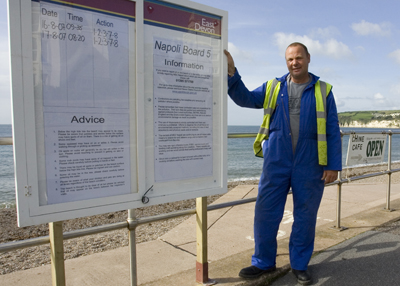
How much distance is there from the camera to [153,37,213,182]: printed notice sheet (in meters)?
2.21

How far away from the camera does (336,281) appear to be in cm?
291

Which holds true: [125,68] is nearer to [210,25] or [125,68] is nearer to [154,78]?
[154,78]

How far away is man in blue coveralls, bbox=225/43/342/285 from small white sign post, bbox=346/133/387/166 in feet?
6.01

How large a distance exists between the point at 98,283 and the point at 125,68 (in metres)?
1.98

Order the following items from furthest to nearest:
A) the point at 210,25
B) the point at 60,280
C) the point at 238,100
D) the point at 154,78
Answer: the point at 238,100, the point at 210,25, the point at 154,78, the point at 60,280

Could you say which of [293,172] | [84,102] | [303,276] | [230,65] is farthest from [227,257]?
→ [84,102]

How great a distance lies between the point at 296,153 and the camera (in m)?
2.88

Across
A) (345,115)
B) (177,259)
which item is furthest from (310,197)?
(345,115)

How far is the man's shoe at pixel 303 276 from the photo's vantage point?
9.34ft

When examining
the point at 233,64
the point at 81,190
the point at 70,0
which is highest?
the point at 70,0

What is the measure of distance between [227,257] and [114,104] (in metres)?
2.03

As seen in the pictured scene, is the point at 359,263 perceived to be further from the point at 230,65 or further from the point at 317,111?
the point at 230,65

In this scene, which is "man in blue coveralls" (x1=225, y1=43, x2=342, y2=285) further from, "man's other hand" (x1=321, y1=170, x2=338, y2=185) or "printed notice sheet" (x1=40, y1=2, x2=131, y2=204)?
"printed notice sheet" (x1=40, y1=2, x2=131, y2=204)

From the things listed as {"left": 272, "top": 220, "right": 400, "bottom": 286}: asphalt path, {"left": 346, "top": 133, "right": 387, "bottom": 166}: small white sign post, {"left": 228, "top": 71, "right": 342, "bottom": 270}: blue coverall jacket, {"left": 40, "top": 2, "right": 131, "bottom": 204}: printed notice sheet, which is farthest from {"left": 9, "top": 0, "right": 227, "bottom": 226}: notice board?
{"left": 346, "top": 133, "right": 387, "bottom": 166}: small white sign post
